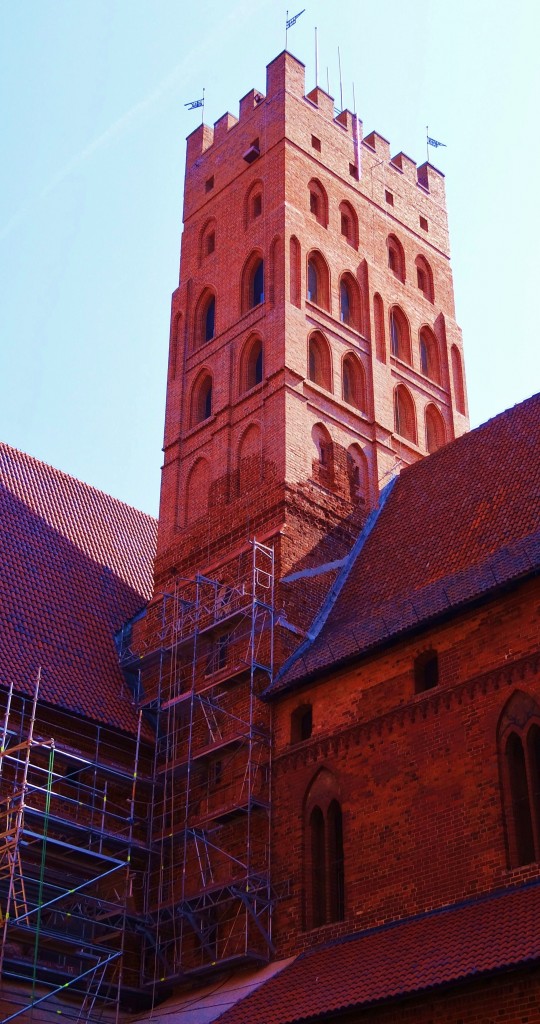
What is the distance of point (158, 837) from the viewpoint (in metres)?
19.5

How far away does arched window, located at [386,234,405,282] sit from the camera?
26.6 meters

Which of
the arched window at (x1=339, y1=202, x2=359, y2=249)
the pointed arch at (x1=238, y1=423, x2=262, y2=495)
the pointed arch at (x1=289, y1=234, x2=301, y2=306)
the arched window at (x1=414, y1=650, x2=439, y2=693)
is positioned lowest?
the arched window at (x1=414, y1=650, x2=439, y2=693)

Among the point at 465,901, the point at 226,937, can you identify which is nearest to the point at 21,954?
the point at 226,937

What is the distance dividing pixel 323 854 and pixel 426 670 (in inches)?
104

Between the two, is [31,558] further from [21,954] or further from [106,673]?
[21,954]

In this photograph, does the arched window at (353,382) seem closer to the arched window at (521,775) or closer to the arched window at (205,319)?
the arched window at (205,319)

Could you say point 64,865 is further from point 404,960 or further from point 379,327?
point 379,327

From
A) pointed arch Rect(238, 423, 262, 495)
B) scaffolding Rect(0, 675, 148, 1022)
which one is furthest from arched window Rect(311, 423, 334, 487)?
scaffolding Rect(0, 675, 148, 1022)

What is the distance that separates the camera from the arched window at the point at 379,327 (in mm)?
24844

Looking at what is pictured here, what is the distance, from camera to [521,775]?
49.5ft

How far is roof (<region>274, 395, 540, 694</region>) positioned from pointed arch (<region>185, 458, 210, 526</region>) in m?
2.95

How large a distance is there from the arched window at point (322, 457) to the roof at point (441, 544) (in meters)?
1.08

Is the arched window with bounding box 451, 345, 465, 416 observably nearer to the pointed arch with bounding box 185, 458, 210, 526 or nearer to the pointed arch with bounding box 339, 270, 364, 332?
the pointed arch with bounding box 339, 270, 364, 332

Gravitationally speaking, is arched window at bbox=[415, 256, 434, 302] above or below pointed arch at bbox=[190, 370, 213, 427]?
above
